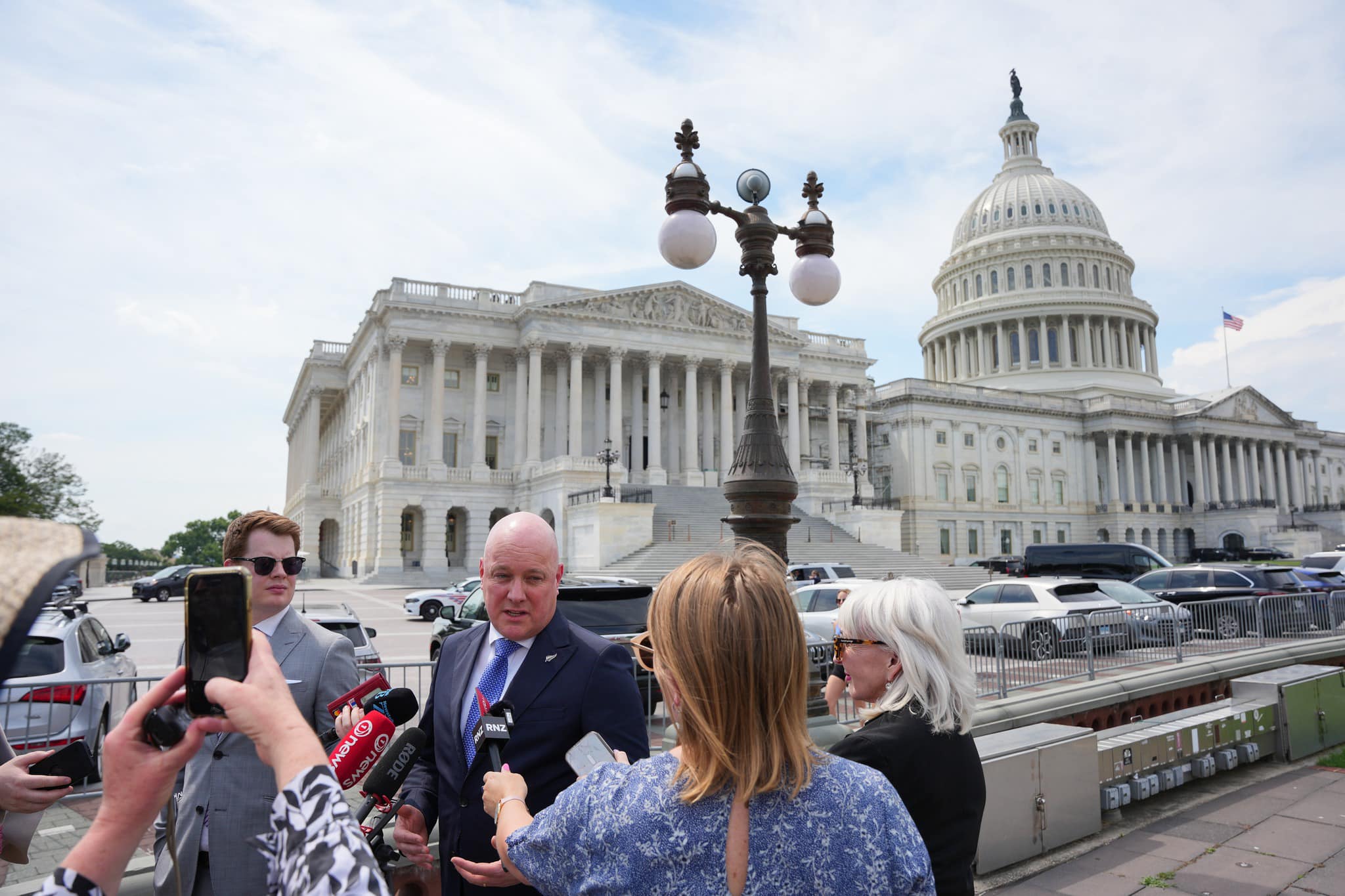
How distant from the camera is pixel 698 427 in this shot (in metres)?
60.0

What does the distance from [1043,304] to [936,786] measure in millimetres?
90189

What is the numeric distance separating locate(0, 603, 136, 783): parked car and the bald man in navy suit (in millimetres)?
4567

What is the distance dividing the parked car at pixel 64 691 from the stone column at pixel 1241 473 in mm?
94727

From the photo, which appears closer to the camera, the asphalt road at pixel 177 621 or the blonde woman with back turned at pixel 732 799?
→ the blonde woman with back turned at pixel 732 799

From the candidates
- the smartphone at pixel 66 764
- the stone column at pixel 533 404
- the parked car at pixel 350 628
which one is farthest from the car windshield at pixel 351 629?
the stone column at pixel 533 404

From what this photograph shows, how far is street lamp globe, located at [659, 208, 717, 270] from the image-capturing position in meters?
8.20

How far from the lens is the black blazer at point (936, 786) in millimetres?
3125

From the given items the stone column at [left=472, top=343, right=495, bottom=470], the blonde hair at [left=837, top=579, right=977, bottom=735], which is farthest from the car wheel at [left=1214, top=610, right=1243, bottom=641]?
the stone column at [left=472, top=343, right=495, bottom=470]

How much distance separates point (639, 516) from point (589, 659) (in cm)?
3698

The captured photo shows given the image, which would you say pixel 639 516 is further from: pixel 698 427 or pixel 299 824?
pixel 299 824

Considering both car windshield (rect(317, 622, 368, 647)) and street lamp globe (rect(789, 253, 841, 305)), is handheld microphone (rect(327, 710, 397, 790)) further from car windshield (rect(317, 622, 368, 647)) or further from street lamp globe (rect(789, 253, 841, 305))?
car windshield (rect(317, 622, 368, 647))

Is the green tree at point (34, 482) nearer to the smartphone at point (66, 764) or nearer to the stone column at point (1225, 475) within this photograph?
the smartphone at point (66, 764)

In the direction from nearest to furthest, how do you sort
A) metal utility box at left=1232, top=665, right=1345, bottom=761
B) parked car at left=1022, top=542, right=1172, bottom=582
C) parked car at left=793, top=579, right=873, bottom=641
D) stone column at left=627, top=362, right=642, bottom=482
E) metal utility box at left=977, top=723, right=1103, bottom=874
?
1. metal utility box at left=977, top=723, right=1103, bottom=874
2. metal utility box at left=1232, top=665, right=1345, bottom=761
3. parked car at left=793, top=579, right=873, bottom=641
4. parked car at left=1022, top=542, right=1172, bottom=582
5. stone column at left=627, top=362, right=642, bottom=482

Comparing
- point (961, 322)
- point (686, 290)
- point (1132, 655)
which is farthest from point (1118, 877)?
point (961, 322)
